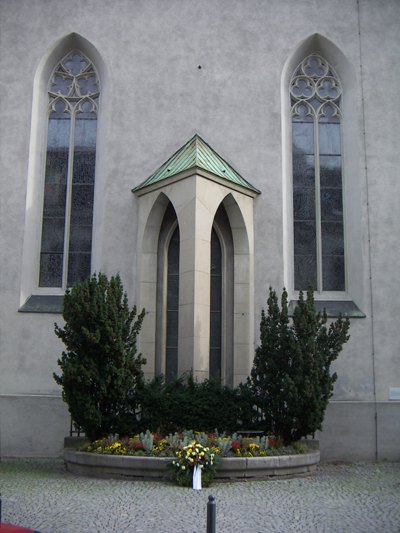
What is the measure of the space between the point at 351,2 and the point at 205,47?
4.21m

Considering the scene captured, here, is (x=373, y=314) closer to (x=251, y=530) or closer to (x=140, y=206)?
(x=140, y=206)

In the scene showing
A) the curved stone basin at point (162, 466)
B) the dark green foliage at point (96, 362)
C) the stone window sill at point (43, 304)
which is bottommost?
the curved stone basin at point (162, 466)

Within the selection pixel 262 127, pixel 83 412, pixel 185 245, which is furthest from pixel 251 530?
pixel 262 127

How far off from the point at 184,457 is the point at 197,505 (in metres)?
1.65

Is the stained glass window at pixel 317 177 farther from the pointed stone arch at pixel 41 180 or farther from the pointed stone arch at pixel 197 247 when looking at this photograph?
the pointed stone arch at pixel 41 180

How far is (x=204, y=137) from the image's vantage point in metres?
16.6

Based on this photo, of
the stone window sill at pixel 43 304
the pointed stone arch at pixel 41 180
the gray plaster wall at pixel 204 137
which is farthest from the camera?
the pointed stone arch at pixel 41 180

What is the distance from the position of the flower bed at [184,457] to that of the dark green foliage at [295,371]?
55cm

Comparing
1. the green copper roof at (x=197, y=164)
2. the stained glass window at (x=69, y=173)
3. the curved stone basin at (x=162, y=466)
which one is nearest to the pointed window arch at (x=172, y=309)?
the green copper roof at (x=197, y=164)

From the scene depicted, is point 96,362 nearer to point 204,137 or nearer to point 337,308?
point 337,308

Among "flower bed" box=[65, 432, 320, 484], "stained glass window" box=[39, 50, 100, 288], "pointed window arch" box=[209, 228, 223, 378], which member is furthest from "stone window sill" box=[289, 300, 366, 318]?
"stained glass window" box=[39, 50, 100, 288]

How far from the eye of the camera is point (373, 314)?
627 inches

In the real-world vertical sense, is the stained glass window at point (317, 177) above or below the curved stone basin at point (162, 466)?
above

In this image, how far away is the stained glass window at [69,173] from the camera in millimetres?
16609
